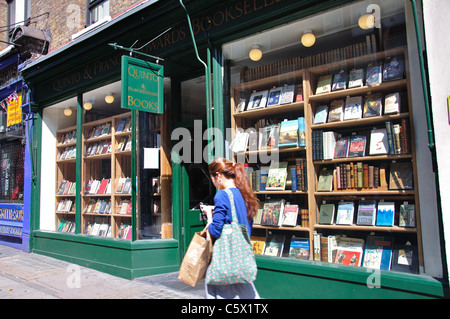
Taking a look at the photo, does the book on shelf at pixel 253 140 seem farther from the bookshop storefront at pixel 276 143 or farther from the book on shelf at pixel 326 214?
the book on shelf at pixel 326 214

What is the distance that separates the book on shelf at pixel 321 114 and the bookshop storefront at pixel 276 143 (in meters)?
0.03

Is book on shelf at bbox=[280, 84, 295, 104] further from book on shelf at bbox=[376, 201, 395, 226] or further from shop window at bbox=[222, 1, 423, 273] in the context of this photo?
book on shelf at bbox=[376, 201, 395, 226]

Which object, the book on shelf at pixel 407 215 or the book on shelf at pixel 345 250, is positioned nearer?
the book on shelf at pixel 407 215

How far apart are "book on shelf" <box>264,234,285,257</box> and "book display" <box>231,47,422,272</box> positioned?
0.05 ft

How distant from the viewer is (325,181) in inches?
191

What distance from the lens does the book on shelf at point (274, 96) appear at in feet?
17.6

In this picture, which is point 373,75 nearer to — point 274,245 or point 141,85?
point 274,245

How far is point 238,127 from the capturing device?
18.5ft

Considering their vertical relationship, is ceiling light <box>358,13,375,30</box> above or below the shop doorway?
above

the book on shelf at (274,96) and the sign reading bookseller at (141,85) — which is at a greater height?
the sign reading bookseller at (141,85)

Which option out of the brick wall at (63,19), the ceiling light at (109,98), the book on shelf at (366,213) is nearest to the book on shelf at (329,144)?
the book on shelf at (366,213)

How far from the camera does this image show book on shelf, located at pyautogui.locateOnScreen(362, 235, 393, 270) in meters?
4.19

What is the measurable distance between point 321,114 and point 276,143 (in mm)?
746

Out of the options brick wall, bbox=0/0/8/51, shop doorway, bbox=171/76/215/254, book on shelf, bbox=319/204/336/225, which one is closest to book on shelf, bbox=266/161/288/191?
book on shelf, bbox=319/204/336/225
